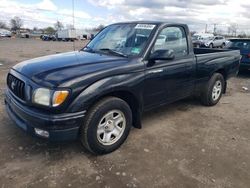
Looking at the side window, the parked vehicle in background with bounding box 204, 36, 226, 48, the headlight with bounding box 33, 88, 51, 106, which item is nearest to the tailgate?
the side window

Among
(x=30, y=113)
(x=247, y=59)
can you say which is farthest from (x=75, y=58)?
(x=247, y=59)

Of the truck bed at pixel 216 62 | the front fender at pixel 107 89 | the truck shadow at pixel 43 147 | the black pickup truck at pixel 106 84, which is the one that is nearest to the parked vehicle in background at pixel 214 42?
the truck bed at pixel 216 62

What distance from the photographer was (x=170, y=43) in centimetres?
440

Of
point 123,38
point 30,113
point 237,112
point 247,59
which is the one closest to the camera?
A: point 30,113

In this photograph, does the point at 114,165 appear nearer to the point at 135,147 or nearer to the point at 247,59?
the point at 135,147

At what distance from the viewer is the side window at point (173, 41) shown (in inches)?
163

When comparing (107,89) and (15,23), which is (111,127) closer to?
(107,89)

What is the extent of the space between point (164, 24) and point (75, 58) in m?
1.61

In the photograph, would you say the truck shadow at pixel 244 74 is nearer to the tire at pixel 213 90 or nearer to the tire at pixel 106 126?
the tire at pixel 213 90

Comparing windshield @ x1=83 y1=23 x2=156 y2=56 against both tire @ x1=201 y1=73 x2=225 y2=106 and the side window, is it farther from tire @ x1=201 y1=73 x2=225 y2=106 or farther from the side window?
tire @ x1=201 y1=73 x2=225 y2=106

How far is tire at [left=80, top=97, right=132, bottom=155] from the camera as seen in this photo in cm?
324

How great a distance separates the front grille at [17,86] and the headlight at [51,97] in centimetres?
Answer: 40

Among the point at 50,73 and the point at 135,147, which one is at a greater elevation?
the point at 50,73

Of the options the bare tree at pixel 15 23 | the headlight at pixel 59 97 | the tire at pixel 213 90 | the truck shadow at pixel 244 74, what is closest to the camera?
the headlight at pixel 59 97
